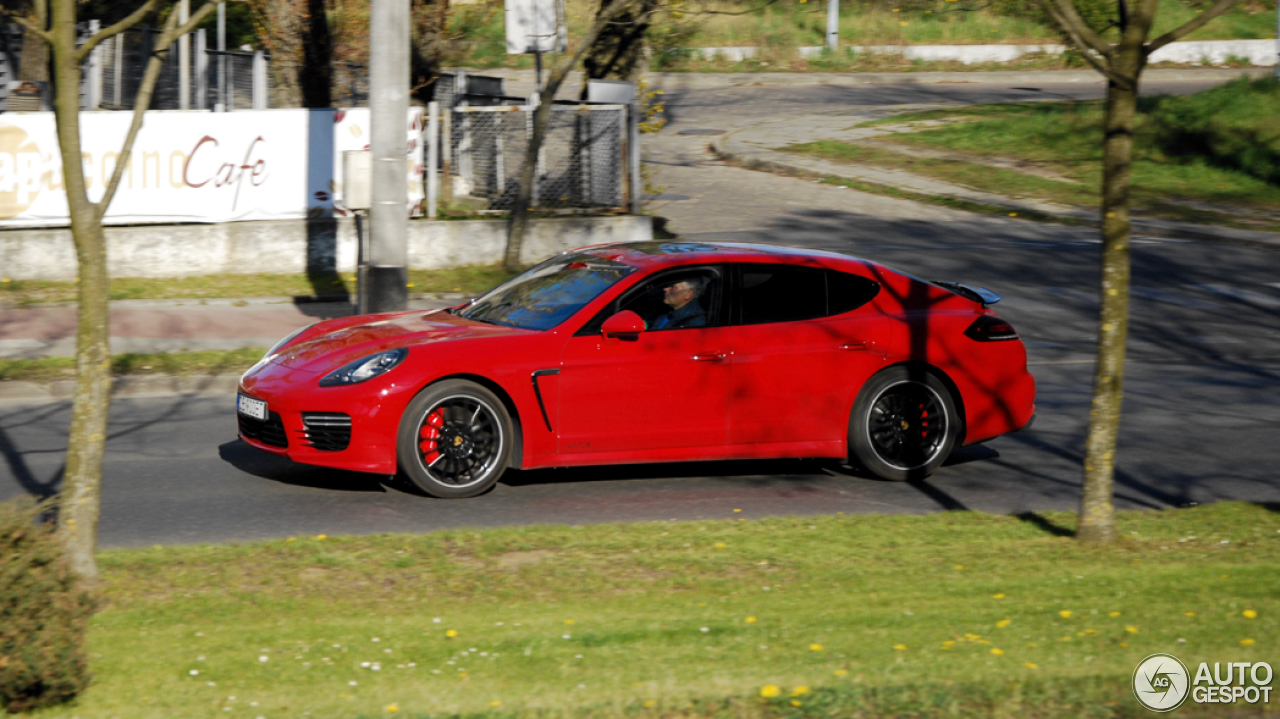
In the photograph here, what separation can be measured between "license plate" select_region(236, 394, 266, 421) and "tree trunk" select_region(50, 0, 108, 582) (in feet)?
7.02

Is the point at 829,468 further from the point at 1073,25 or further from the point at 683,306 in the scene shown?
the point at 1073,25

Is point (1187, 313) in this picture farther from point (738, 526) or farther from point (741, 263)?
point (738, 526)

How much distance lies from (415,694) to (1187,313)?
519 inches

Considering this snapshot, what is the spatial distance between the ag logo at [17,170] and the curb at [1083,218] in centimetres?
1392

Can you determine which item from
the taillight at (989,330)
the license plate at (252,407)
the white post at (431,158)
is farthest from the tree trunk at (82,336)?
the white post at (431,158)

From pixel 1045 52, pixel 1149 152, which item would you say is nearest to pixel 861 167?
pixel 1149 152

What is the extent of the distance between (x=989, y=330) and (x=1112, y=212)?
242 cm

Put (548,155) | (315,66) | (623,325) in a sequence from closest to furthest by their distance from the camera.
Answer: (623,325) < (548,155) < (315,66)

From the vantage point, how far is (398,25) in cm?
1244

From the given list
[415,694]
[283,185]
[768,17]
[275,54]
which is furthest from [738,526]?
[768,17]

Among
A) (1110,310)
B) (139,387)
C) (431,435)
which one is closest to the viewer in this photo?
(1110,310)

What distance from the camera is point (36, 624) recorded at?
162 inches

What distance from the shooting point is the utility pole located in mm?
12336

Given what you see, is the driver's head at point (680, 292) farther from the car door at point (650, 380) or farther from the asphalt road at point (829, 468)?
the asphalt road at point (829, 468)
